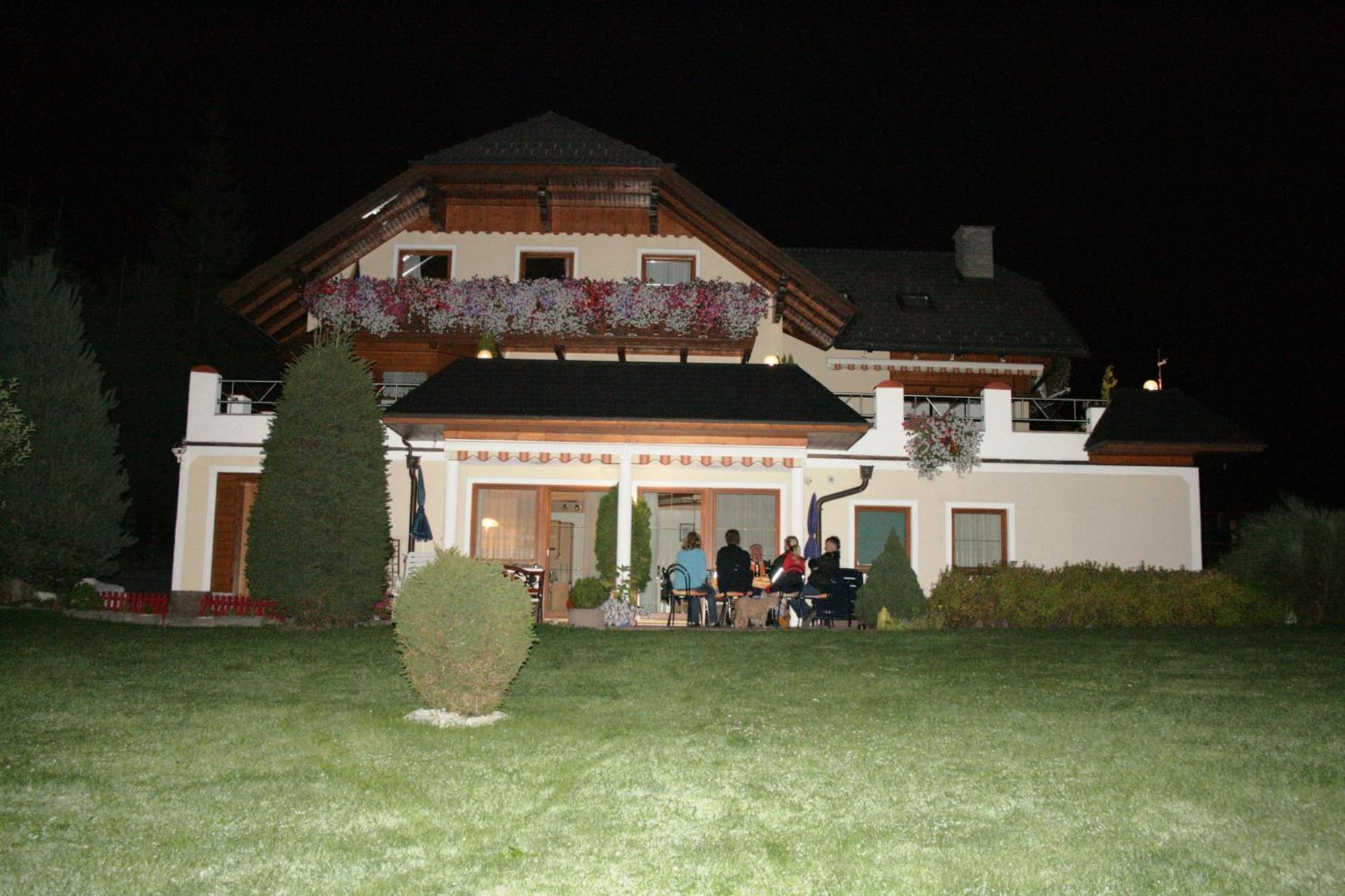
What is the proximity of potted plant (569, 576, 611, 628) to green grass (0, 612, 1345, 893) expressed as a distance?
4.49 meters

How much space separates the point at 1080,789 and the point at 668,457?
10231 millimetres

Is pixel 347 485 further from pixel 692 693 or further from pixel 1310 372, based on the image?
pixel 1310 372

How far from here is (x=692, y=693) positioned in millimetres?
9016

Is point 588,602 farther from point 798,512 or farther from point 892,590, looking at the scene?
point 892,590

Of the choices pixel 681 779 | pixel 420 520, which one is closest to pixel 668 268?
pixel 420 520

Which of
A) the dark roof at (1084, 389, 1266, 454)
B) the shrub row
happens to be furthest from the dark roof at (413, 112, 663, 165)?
the shrub row

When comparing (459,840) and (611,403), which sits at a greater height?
(611,403)

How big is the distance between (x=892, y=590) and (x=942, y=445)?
4.02m

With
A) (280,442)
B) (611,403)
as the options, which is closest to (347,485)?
(280,442)

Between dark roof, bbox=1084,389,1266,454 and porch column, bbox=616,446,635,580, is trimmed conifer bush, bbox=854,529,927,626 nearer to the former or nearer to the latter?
porch column, bbox=616,446,635,580

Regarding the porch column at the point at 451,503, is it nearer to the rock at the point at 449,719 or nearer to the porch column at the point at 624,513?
the porch column at the point at 624,513

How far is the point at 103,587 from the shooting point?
56.1 feet

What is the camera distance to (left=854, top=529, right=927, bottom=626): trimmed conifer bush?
14.1m

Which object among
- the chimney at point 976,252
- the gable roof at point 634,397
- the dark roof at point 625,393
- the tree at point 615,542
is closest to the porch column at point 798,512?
the gable roof at point 634,397
